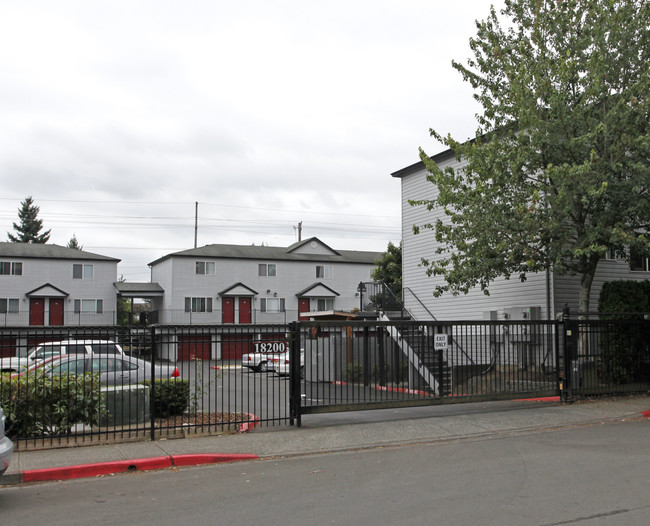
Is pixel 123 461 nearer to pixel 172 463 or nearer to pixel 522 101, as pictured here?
pixel 172 463

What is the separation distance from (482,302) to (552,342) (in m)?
8.67

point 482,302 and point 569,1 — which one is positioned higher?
point 569,1

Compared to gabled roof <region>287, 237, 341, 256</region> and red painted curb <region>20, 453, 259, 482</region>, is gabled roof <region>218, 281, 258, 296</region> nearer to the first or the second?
gabled roof <region>287, 237, 341, 256</region>

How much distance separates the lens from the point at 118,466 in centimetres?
874

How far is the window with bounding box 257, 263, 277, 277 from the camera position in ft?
172

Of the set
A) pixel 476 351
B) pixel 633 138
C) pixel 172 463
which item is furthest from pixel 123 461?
pixel 633 138

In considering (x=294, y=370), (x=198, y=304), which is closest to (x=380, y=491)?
(x=294, y=370)

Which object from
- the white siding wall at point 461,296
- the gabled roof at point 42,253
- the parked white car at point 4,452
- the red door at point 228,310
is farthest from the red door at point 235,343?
the gabled roof at point 42,253

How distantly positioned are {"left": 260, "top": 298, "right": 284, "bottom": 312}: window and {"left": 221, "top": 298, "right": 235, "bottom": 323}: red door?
2484mm

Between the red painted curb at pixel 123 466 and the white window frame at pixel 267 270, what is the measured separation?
142ft

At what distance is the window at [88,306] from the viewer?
49875 millimetres

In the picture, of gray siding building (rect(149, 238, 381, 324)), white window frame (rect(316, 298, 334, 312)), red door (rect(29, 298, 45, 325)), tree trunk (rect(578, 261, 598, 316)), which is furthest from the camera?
white window frame (rect(316, 298, 334, 312))

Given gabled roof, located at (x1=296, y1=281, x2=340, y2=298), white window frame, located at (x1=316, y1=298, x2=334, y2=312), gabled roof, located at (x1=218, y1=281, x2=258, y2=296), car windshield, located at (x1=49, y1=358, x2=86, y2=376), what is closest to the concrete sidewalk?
car windshield, located at (x1=49, y1=358, x2=86, y2=376)

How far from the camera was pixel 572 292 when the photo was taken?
20.9 meters
